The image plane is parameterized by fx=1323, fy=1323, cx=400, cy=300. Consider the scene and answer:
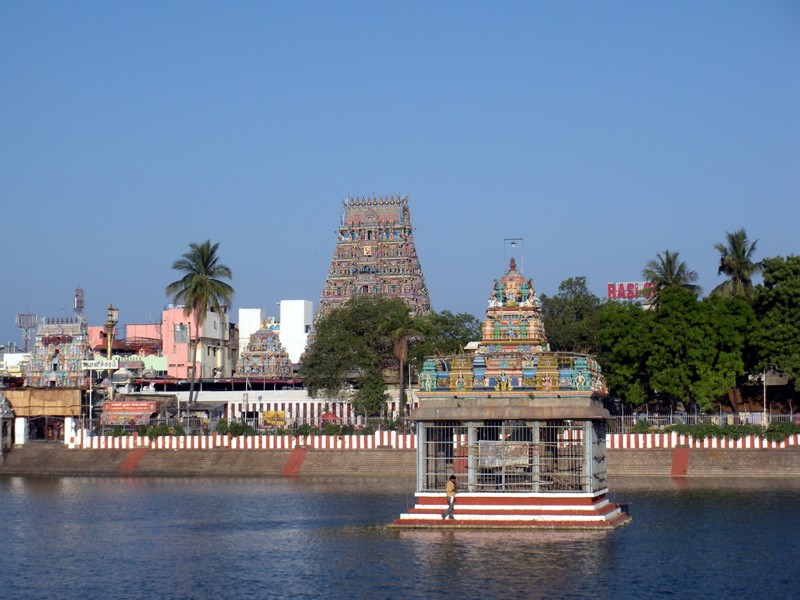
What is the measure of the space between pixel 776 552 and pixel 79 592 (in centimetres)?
2125

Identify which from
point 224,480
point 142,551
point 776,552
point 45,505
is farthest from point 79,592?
point 224,480

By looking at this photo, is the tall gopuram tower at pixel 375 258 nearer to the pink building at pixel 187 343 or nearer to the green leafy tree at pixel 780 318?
the pink building at pixel 187 343

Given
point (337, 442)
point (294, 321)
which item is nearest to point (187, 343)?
point (294, 321)

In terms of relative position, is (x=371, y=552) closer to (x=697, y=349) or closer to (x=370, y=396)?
(x=697, y=349)

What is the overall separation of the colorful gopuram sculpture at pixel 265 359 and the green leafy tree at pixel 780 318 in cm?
4359

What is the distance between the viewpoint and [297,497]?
62.3 m

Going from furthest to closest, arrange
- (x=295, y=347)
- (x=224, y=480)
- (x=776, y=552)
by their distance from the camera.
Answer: (x=295, y=347) < (x=224, y=480) < (x=776, y=552)

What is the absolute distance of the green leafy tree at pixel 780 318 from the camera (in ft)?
270

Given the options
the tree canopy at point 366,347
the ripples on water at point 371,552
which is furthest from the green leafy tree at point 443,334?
the ripples on water at point 371,552

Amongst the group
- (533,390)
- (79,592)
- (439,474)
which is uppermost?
(533,390)

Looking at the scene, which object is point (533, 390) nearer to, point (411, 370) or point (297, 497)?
point (297, 497)

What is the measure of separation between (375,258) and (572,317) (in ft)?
64.6

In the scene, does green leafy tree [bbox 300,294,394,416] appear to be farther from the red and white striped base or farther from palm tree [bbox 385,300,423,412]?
the red and white striped base

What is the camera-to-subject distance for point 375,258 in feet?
391
